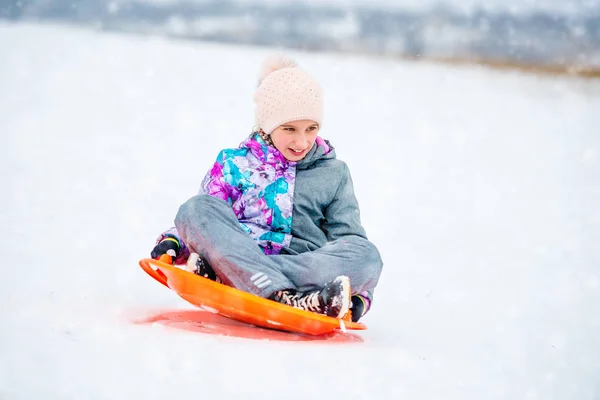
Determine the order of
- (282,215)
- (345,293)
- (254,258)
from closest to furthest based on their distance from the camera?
(345,293), (254,258), (282,215)

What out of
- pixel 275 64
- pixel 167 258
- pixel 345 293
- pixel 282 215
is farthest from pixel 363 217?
pixel 345 293

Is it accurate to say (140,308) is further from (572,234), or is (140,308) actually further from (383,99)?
(383,99)

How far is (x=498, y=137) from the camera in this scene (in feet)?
23.9

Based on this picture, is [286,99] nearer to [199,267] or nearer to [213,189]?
[213,189]

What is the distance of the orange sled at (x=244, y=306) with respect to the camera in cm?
222

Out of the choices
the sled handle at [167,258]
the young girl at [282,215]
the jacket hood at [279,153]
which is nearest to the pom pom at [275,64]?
the young girl at [282,215]

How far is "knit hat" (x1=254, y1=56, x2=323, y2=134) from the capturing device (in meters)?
2.63

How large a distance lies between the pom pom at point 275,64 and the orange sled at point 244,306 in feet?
2.67

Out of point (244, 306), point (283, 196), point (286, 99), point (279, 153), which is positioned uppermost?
point (286, 99)

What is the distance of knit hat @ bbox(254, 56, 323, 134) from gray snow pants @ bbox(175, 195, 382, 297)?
380mm

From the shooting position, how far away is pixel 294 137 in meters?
2.63

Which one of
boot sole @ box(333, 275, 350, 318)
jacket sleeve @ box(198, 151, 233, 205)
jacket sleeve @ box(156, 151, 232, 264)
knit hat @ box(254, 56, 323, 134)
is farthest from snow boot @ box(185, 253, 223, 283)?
knit hat @ box(254, 56, 323, 134)

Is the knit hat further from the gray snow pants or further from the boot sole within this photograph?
the boot sole

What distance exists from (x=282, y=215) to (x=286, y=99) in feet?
1.22
